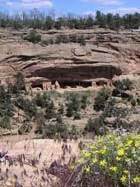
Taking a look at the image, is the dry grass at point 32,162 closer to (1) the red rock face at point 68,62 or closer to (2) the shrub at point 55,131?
(2) the shrub at point 55,131

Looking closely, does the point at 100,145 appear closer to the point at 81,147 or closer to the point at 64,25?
the point at 81,147

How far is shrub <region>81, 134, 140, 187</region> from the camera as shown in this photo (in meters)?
3.58

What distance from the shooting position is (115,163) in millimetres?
3670

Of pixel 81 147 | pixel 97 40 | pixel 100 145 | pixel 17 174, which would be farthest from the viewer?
pixel 97 40

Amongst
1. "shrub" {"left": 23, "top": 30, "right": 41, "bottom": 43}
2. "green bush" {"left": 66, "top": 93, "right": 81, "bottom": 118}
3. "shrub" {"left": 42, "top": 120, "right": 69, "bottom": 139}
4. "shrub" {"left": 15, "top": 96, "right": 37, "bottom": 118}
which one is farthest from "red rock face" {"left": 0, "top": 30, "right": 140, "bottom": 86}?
"shrub" {"left": 42, "top": 120, "right": 69, "bottom": 139}

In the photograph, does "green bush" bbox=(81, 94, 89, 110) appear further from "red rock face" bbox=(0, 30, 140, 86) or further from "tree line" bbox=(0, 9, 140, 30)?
"tree line" bbox=(0, 9, 140, 30)

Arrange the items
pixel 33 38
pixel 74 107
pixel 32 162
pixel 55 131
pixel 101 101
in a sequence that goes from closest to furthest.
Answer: pixel 32 162
pixel 55 131
pixel 74 107
pixel 101 101
pixel 33 38

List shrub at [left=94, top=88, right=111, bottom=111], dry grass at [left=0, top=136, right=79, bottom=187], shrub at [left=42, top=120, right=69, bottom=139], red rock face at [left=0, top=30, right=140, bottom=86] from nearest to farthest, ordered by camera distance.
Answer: dry grass at [left=0, top=136, right=79, bottom=187] < shrub at [left=42, top=120, right=69, bottom=139] < shrub at [left=94, top=88, right=111, bottom=111] < red rock face at [left=0, top=30, right=140, bottom=86]

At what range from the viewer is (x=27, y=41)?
207 feet

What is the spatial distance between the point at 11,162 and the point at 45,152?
669 millimetres

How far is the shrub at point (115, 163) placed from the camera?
3.58 m

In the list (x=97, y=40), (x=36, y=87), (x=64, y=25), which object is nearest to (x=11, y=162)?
(x=36, y=87)

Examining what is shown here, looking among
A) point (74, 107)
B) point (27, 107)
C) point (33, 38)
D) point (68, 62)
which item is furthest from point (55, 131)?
point (33, 38)

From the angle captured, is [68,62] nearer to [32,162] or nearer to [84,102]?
[84,102]
